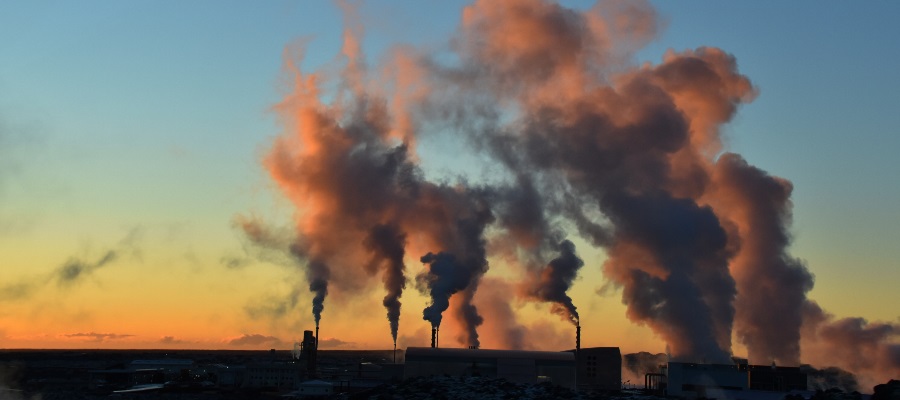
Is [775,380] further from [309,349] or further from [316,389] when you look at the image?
[309,349]

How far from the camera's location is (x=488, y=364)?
8994cm

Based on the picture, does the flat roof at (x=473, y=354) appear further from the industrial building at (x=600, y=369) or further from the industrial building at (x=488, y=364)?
the industrial building at (x=600, y=369)

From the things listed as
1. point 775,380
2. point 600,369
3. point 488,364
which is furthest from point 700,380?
point 488,364

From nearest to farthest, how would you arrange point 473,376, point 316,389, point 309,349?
1. point 473,376
2. point 316,389
3. point 309,349

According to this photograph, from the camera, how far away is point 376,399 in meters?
77.6

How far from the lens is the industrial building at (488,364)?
89.4m

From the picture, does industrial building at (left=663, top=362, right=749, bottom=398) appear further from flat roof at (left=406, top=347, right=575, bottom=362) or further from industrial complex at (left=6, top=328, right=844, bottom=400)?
flat roof at (left=406, top=347, right=575, bottom=362)

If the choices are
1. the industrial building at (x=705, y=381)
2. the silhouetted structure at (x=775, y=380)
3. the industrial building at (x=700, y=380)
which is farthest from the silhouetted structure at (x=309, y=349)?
the silhouetted structure at (x=775, y=380)

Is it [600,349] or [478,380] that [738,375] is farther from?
[478,380]

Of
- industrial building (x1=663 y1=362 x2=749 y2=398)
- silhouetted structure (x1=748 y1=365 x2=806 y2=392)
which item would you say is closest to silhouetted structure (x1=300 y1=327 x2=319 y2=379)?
industrial building (x1=663 y1=362 x2=749 y2=398)

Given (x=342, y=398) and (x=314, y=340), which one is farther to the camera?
(x=314, y=340)

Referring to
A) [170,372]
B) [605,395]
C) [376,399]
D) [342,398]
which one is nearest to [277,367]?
[170,372]

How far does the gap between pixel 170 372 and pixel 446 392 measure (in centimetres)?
6408

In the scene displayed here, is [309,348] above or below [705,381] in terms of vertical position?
above
